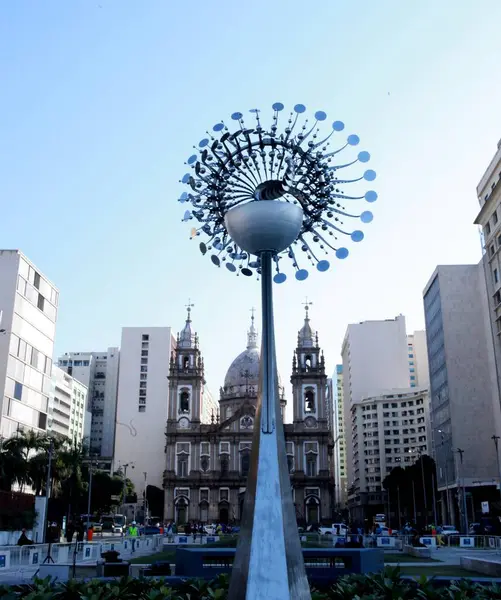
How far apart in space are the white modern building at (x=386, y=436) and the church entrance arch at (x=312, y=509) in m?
33.2

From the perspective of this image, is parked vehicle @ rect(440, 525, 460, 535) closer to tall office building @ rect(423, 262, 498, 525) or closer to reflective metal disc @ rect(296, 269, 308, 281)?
tall office building @ rect(423, 262, 498, 525)

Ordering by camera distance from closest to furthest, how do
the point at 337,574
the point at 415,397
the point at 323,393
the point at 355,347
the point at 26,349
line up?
the point at 337,574 < the point at 26,349 < the point at 323,393 < the point at 415,397 < the point at 355,347

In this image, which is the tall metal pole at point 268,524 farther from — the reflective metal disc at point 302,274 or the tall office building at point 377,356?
the tall office building at point 377,356

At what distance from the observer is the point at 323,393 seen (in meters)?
84.6

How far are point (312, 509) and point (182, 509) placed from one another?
15.7 m

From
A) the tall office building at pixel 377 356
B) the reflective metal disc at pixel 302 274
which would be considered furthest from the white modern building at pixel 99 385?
the reflective metal disc at pixel 302 274

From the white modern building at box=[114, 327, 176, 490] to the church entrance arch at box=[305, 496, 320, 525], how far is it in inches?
1440

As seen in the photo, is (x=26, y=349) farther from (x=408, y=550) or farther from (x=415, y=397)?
(x=415, y=397)

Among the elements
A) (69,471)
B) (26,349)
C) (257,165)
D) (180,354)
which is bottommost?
(69,471)

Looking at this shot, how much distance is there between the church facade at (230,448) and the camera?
82375 millimetres

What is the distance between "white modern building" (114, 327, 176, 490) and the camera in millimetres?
112625

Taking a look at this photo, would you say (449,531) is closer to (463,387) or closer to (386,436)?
(463,387)

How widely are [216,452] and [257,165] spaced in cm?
7466

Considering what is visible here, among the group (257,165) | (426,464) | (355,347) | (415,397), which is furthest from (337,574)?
(355,347)
